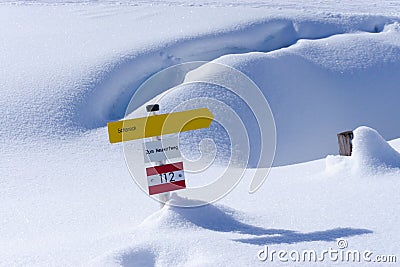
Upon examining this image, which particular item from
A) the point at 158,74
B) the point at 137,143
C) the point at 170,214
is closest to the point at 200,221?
the point at 170,214

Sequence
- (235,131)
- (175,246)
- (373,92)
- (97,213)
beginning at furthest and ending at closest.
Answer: (373,92)
(235,131)
(97,213)
(175,246)

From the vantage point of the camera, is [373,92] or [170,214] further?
[373,92]

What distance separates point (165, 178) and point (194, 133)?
3.52m

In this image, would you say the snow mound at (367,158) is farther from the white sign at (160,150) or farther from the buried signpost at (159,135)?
the white sign at (160,150)

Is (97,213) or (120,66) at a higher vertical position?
(120,66)

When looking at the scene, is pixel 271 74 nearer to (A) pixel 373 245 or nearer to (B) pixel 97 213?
(B) pixel 97 213

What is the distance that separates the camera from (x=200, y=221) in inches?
169

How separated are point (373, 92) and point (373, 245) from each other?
624cm

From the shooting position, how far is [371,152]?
5500mm

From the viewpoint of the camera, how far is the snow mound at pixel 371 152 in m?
5.45

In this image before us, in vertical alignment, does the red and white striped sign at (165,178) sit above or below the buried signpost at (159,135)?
below

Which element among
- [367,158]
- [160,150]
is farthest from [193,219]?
[367,158]

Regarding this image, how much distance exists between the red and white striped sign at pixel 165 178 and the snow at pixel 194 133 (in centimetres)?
11

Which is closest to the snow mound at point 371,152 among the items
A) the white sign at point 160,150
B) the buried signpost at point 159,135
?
the buried signpost at point 159,135
